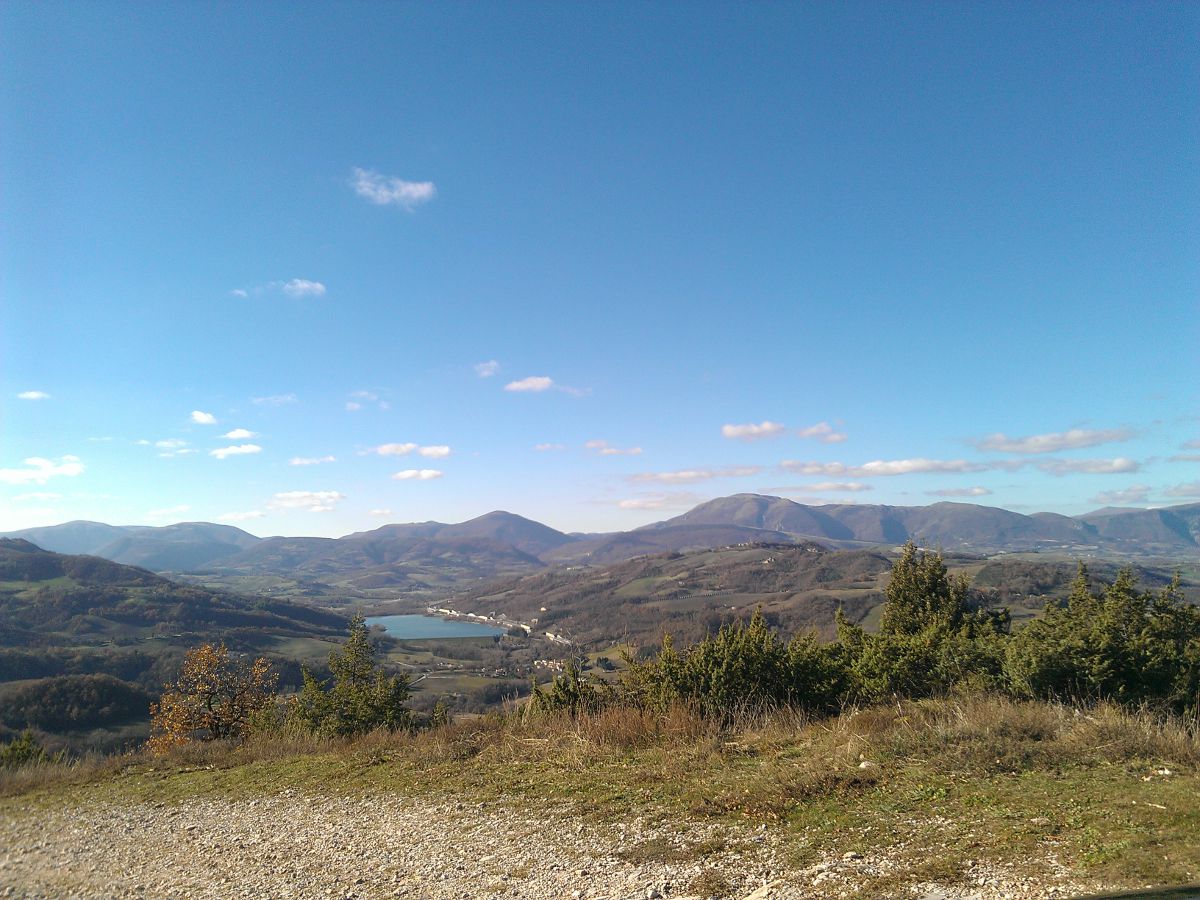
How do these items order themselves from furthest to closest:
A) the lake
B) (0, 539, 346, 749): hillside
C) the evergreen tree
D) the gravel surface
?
the lake
(0, 539, 346, 749): hillside
the evergreen tree
the gravel surface

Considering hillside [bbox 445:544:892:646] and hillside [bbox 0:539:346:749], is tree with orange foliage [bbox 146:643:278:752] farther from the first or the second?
hillside [bbox 445:544:892:646]

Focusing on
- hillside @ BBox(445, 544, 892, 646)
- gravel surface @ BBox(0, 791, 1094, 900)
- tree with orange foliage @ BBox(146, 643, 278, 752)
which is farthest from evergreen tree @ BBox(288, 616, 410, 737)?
hillside @ BBox(445, 544, 892, 646)

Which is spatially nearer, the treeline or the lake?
the treeline

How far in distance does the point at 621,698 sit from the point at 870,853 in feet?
26.9

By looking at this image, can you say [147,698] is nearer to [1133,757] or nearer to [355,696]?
[355,696]

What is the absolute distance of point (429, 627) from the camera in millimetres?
166500

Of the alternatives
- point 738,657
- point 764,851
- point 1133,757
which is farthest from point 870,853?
point 738,657

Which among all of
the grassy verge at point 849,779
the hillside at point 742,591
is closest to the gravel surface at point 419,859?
the grassy verge at point 849,779

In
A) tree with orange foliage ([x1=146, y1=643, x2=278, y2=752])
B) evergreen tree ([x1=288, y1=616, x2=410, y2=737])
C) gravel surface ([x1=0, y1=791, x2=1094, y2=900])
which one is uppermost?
gravel surface ([x1=0, y1=791, x2=1094, y2=900])

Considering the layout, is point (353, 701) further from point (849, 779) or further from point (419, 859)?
point (849, 779)

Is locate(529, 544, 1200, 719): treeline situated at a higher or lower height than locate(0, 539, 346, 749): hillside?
higher

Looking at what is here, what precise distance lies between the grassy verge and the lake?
442 ft

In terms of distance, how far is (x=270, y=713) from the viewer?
74.1ft

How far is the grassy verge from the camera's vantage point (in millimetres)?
4926
